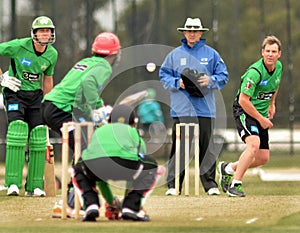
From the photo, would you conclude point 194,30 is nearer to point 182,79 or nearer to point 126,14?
point 182,79

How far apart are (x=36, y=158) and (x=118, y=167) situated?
4166 millimetres

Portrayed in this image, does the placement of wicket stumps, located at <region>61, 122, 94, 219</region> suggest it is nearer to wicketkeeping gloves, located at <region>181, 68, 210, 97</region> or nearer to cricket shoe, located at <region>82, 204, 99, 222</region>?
cricket shoe, located at <region>82, 204, 99, 222</region>

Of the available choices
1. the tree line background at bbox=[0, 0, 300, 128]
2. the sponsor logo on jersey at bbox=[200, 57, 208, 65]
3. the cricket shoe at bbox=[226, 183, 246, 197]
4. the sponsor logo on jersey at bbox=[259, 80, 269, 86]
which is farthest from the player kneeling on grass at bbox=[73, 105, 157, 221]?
the tree line background at bbox=[0, 0, 300, 128]

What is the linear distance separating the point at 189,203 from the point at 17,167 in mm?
2927

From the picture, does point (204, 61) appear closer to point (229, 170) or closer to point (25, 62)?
point (229, 170)

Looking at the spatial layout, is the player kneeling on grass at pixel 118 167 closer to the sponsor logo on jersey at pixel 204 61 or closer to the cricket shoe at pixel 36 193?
the cricket shoe at pixel 36 193

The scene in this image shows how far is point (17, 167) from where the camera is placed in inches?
578

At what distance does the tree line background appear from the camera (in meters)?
26.8

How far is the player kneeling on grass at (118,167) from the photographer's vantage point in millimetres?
10703

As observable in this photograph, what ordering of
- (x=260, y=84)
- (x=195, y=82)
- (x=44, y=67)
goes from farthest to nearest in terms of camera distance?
(x=195, y=82), (x=44, y=67), (x=260, y=84)

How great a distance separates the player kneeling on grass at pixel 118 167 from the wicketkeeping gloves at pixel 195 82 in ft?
12.9

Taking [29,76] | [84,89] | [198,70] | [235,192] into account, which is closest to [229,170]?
[235,192]

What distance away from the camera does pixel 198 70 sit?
15117mm

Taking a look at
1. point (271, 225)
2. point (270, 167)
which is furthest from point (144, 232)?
point (270, 167)
